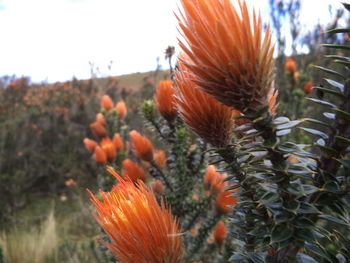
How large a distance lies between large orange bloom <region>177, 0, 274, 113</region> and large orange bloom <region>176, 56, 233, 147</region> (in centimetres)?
10

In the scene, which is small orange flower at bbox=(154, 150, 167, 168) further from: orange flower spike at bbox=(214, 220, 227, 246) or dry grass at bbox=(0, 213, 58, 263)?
dry grass at bbox=(0, 213, 58, 263)

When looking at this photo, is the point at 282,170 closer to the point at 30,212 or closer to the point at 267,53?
the point at 267,53

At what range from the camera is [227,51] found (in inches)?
18.6

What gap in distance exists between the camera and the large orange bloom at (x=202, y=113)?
63cm

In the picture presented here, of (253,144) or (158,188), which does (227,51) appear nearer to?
(253,144)

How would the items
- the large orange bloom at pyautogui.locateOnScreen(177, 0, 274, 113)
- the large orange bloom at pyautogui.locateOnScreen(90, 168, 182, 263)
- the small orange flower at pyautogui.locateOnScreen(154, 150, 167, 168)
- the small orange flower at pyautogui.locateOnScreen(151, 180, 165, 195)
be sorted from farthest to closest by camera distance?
1. the small orange flower at pyautogui.locateOnScreen(154, 150, 167, 168)
2. the small orange flower at pyautogui.locateOnScreen(151, 180, 165, 195)
3. the large orange bloom at pyautogui.locateOnScreen(90, 168, 182, 263)
4. the large orange bloom at pyautogui.locateOnScreen(177, 0, 274, 113)

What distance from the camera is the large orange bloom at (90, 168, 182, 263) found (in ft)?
1.92

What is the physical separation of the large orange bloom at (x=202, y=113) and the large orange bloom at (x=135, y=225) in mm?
177

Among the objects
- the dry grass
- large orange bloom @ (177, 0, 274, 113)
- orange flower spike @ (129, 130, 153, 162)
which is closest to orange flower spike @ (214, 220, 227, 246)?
orange flower spike @ (129, 130, 153, 162)

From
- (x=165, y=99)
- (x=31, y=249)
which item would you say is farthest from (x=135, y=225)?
(x=31, y=249)

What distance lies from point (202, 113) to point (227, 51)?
20cm

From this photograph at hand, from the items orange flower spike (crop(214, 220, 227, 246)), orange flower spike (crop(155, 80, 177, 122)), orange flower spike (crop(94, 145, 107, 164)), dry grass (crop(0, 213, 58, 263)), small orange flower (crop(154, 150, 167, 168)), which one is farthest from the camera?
dry grass (crop(0, 213, 58, 263))

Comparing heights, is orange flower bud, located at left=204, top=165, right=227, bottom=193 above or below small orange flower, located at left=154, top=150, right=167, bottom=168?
below

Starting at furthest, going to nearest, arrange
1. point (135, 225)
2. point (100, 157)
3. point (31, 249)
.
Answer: point (31, 249) < point (100, 157) < point (135, 225)
